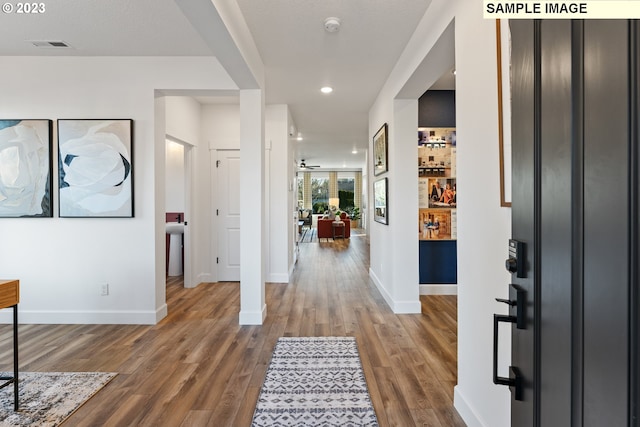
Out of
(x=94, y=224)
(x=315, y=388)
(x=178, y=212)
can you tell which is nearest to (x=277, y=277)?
(x=178, y=212)

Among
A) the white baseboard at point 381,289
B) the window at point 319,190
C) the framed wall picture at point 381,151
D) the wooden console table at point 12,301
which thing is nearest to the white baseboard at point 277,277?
the white baseboard at point 381,289

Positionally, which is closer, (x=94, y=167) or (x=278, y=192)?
(x=94, y=167)

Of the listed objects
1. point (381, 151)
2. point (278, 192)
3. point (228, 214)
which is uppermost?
point (381, 151)

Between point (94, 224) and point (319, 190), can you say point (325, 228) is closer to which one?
point (319, 190)


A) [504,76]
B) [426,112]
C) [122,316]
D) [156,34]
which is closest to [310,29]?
[156,34]

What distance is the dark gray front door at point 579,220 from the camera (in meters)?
0.49

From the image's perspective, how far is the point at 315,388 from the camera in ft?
7.18

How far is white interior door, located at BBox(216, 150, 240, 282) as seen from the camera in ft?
16.9

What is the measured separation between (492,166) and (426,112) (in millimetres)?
3140

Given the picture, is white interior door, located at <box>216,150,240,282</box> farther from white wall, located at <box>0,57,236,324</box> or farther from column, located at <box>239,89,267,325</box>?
column, located at <box>239,89,267,325</box>

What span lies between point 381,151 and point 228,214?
2.50 meters

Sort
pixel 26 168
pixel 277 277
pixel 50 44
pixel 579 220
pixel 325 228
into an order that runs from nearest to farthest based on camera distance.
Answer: pixel 579 220 < pixel 50 44 < pixel 26 168 < pixel 277 277 < pixel 325 228

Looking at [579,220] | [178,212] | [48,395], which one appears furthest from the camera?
[178,212]

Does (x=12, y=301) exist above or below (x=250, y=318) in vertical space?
above
